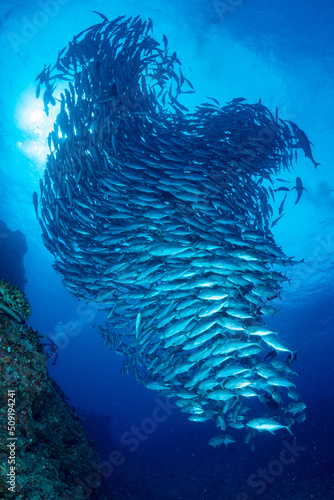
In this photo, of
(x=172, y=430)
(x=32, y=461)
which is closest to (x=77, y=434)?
(x=32, y=461)

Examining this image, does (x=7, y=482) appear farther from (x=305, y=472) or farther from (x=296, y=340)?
(x=296, y=340)

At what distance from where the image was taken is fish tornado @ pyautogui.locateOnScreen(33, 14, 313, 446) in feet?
20.5

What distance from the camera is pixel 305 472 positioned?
493 inches

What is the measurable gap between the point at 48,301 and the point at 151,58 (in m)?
55.7
